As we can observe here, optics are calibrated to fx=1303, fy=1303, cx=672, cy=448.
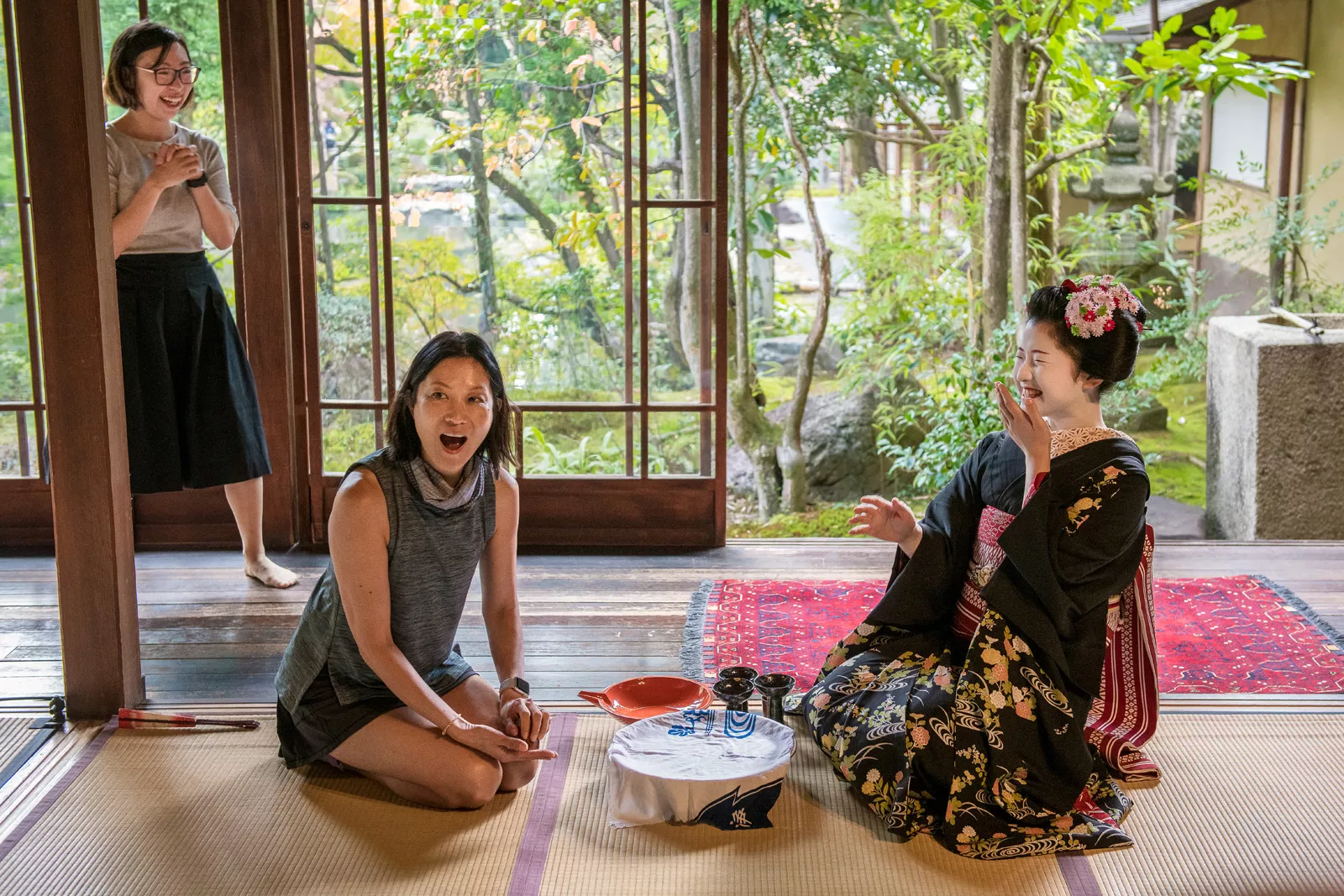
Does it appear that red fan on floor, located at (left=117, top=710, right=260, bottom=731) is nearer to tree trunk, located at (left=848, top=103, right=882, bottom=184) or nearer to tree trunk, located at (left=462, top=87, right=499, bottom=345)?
tree trunk, located at (left=462, top=87, right=499, bottom=345)

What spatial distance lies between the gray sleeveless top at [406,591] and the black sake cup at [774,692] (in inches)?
25.2

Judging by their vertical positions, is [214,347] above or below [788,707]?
above

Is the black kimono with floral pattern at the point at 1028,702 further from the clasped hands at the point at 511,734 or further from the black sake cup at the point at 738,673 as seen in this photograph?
the clasped hands at the point at 511,734

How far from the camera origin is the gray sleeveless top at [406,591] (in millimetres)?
2436

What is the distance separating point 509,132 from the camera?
13.6ft

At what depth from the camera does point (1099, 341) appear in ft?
8.03

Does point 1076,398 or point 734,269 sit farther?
point 734,269

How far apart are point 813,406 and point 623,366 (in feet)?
7.22

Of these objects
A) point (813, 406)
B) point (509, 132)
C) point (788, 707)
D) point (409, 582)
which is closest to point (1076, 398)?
point (788, 707)

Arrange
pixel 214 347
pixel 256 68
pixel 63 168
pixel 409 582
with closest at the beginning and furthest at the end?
pixel 409 582
pixel 63 168
pixel 214 347
pixel 256 68

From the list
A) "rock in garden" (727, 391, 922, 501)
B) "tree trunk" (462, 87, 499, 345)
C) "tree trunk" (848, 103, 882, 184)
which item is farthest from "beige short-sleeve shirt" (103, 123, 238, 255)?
"tree trunk" (848, 103, 882, 184)

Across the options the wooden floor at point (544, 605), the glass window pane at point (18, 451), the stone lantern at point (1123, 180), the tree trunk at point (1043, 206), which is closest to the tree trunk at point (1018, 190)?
the tree trunk at point (1043, 206)

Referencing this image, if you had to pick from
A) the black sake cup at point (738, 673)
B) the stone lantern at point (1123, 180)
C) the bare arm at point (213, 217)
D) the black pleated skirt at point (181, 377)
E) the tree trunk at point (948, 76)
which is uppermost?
the tree trunk at point (948, 76)

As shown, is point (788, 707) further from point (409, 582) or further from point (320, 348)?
point (320, 348)
